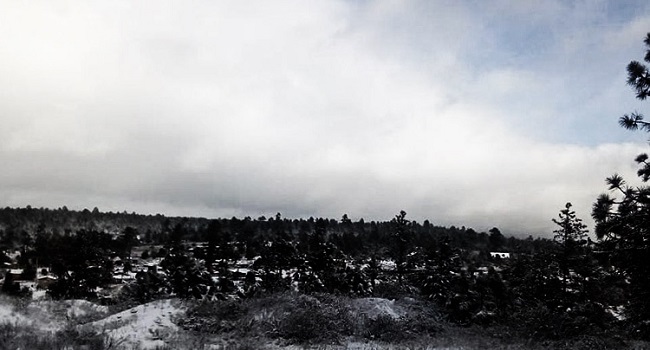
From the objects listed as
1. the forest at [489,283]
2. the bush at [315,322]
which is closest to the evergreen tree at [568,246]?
the forest at [489,283]

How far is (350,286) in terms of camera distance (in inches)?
1781

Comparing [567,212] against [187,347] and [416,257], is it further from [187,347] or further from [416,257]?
[187,347]

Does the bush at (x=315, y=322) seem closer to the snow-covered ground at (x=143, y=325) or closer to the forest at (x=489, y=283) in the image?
the forest at (x=489, y=283)

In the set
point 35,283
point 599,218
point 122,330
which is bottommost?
point 35,283

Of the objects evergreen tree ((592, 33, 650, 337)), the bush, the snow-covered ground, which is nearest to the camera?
evergreen tree ((592, 33, 650, 337))

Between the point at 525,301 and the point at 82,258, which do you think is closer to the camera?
the point at 525,301

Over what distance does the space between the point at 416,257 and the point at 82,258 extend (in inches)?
1393

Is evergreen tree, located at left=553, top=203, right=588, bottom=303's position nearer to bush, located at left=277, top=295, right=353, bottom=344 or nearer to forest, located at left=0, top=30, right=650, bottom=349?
forest, located at left=0, top=30, right=650, bottom=349

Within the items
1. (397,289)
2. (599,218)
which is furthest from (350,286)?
(599,218)

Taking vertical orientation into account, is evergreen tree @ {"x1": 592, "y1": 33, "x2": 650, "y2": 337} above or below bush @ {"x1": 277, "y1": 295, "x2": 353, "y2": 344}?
above

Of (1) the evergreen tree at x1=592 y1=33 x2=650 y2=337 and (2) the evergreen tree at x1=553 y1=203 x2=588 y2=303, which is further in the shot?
(2) the evergreen tree at x1=553 y1=203 x2=588 y2=303

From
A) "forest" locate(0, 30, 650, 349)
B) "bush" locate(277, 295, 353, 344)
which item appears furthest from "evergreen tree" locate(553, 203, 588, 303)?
"bush" locate(277, 295, 353, 344)

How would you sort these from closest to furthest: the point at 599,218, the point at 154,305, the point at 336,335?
the point at 599,218 < the point at 336,335 < the point at 154,305

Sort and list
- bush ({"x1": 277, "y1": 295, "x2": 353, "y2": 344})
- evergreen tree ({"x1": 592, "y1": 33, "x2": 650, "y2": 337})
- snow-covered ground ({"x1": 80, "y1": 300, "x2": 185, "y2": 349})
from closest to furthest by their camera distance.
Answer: evergreen tree ({"x1": 592, "y1": 33, "x2": 650, "y2": 337}), snow-covered ground ({"x1": 80, "y1": 300, "x2": 185, "y2": 349}), bush ({"x1": 277, "y1": 295, "x2": 353, "y2": 344})
